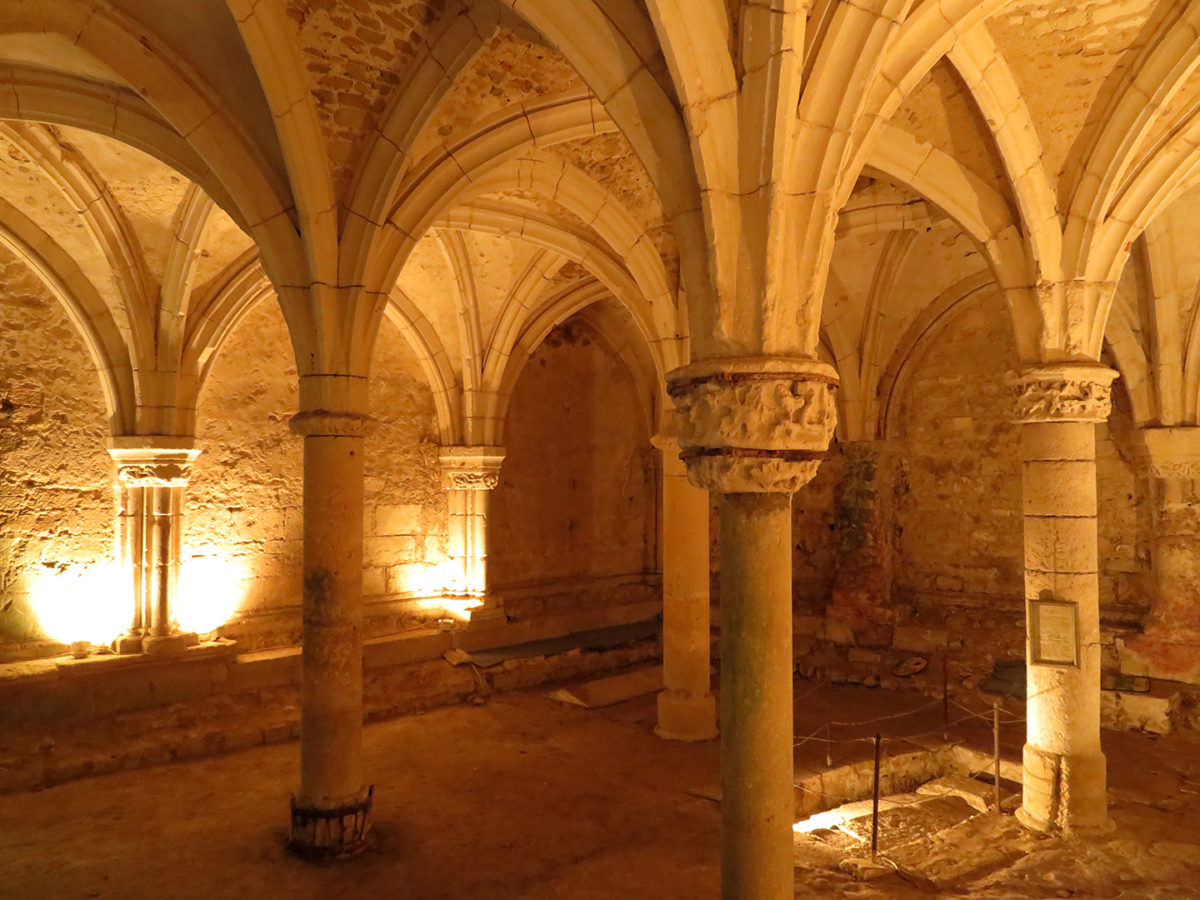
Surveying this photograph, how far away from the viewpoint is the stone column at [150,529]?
7.61 m

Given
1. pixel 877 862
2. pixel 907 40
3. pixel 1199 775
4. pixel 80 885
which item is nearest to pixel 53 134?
pixel 80 885

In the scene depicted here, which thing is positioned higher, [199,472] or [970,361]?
[970,361]

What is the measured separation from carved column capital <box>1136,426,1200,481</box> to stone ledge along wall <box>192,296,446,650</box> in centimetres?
765

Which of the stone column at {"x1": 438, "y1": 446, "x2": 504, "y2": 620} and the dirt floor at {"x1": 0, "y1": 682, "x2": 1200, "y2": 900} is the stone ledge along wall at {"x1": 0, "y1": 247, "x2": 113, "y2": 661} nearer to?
the dirt floor at {"x1": 0, "y1": 682, "x2": 1200, "y2": 900}

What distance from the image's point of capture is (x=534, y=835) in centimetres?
507

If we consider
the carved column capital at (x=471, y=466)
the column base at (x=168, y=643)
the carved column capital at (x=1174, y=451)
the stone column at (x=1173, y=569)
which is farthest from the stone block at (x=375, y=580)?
the carved column capital at (x=1174, y=451)

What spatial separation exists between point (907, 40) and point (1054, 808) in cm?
456

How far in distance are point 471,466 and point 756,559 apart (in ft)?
24.0

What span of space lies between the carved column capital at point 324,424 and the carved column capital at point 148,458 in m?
3.71

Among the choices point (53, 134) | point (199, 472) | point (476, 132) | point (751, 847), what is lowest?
point (751, 847)

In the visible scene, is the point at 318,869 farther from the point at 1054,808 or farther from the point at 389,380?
the point at 389,380

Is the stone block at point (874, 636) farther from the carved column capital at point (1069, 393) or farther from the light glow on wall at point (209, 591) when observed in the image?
the light glow on wall at point (209, 591)

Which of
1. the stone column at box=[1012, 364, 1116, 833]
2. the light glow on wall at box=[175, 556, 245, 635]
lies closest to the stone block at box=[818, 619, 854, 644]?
the stone column at box=[1012, 364, 1116, 833]

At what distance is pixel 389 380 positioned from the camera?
10008mm
